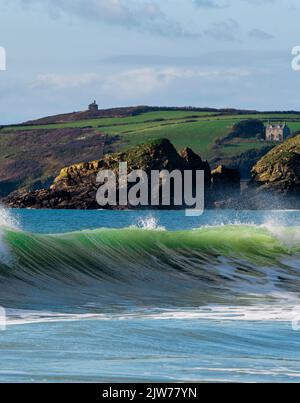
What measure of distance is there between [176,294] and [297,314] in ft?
20.8

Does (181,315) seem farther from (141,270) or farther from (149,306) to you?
(141,270)

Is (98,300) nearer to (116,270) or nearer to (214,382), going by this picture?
(116,270)

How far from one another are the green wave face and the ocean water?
51 millimetres

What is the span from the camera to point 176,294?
31484 millimetres

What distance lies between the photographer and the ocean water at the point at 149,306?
18.1 m

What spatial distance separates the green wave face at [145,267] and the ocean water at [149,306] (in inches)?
2.0

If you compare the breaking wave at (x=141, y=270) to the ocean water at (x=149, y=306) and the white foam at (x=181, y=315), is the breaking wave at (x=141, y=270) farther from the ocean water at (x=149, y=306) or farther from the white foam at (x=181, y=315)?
the white foam at (x=181, y=315)

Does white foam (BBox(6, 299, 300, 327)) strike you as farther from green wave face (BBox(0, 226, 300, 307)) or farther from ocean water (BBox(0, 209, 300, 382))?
green wave face (BBox(0, 226, 300, 307))

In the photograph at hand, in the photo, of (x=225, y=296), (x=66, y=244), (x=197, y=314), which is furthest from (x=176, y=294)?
(x=66, y=244)

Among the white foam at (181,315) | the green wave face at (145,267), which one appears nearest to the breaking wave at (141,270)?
the green wave face at (145,267)

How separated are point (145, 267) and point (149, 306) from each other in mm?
10148

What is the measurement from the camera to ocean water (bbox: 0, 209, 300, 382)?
1809 centimetres
